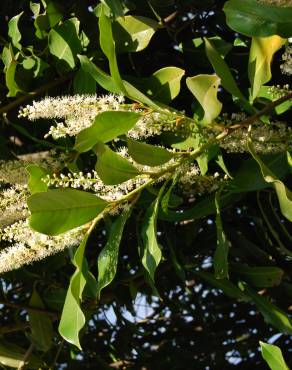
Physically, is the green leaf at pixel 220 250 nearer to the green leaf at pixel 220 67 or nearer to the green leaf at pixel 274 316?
the green leaf at pixel 220 67

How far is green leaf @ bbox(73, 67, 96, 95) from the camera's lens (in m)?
1.57

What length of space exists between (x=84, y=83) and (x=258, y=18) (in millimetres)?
559

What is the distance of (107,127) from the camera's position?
1.18m

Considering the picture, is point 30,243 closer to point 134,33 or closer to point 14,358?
point 134,33

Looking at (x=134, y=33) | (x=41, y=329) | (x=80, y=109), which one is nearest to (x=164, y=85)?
(x=134, y=33)

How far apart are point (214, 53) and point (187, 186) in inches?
13.5

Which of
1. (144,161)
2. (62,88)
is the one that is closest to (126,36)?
(62,88)

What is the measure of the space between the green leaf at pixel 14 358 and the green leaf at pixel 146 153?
1.08 m

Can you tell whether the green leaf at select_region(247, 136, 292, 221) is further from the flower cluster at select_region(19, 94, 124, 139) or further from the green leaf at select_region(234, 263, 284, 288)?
the green leaf at select_region(234, 263, 284, 288)

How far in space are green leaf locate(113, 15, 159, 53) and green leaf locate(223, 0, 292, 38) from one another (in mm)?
428

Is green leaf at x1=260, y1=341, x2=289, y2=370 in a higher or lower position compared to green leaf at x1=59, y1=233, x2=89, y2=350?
lower

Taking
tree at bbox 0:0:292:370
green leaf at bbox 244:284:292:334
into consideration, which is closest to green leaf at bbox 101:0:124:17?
tree at bbox 0:0:292:370

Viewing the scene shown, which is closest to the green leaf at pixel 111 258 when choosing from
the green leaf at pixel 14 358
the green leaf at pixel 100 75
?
the green leaf at pixel 100 75

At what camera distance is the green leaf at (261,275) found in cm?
186
